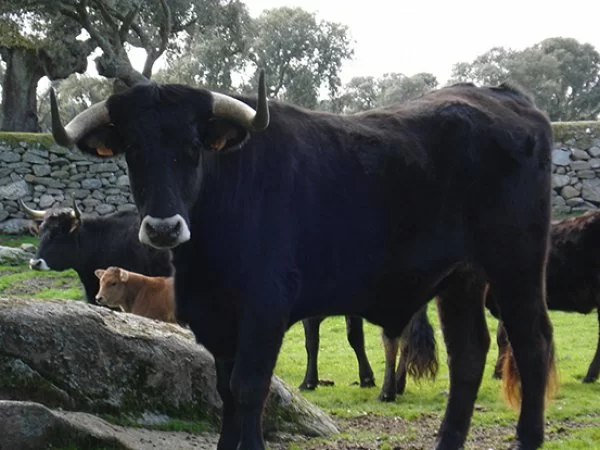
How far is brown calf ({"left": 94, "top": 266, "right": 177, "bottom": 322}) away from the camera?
1150cm

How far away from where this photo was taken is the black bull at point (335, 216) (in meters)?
5.12

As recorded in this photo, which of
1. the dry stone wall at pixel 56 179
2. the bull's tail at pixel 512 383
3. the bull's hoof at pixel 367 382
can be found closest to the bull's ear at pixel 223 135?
the bull's tail at pixel 512 383

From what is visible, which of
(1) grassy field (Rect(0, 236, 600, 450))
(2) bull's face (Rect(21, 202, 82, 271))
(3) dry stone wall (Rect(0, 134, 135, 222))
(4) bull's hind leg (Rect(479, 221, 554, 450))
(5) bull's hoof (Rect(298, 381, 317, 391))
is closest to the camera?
(4) bull's hind leg (Rect(479, 221, 554, 450))

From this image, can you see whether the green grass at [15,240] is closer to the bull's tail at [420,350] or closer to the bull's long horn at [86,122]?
the bull's tail at [420,350]

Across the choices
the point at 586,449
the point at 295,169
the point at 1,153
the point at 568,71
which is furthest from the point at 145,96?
the point at 568,71

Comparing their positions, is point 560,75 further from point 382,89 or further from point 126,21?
point 126,21

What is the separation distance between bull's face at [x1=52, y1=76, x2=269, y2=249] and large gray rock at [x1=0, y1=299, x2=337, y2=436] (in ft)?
5.29

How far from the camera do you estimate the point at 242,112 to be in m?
5.25

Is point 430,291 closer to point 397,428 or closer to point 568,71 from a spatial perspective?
A: point 397,428

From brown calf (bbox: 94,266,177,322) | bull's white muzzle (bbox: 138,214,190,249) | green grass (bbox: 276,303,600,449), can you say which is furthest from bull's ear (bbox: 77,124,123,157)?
brown calf (bbox: 94,266,177,322)

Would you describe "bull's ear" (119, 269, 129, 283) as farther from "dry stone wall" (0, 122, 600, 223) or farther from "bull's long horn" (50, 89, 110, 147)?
"dry stone wall" (0, 122, 600, 223)

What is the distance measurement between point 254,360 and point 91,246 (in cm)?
1053

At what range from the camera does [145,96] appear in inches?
205

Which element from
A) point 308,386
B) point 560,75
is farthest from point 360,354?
point 560,75
